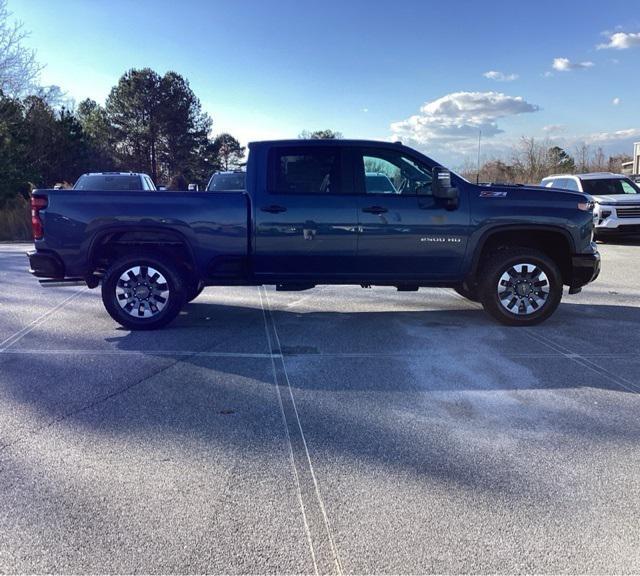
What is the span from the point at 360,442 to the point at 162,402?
64.4 inches

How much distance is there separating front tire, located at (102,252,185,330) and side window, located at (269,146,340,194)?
62.1 inches

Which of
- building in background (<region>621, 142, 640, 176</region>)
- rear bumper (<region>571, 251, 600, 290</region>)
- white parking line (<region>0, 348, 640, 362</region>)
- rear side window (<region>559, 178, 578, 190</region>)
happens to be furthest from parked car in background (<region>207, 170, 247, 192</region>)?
building in background (<region>621, 142, 640, 176</region>)

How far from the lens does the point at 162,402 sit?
4.56 meters

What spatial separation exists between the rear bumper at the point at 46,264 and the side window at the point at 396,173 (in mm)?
3569

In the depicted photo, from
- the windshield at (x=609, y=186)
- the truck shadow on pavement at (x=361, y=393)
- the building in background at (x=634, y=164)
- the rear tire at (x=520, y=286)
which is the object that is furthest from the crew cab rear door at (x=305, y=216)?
the building in background at (x=634, y=164)

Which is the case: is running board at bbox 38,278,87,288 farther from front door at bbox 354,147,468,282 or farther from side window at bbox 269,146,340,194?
front door at bbox 354,147,468,282

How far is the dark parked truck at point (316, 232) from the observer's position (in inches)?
258

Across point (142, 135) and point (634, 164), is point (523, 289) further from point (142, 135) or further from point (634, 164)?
point (142, 135)

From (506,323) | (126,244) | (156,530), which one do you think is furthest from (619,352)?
(126,244)

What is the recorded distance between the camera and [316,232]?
6.66m

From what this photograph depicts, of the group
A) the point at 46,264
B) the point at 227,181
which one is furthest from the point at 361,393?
the point at 227,181

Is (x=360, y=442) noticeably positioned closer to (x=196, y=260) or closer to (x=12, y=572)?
(x=12, y=572)

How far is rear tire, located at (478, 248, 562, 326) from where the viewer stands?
6895 mm

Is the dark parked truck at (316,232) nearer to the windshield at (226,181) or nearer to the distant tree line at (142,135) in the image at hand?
the windshield at (226,181)
